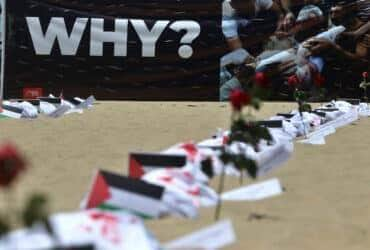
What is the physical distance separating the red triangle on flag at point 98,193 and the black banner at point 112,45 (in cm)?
1030

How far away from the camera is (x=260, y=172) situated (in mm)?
3416

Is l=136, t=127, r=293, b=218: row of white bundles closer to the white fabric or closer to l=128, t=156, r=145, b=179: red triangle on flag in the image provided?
l=128, t=156, r=145, b=179: red triangle on flag

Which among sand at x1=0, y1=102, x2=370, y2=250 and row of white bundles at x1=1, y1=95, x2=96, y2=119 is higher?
sand at x1=0, y1=102, x2=370, y2=250

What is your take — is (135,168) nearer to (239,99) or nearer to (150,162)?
(150,162)

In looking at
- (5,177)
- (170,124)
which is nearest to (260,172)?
(5,177)

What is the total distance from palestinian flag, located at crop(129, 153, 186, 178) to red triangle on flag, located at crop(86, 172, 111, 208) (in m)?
0.58

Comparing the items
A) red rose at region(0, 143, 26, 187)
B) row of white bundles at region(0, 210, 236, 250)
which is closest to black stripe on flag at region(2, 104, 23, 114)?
row of white bundles at region(0, 210, 236, 250)

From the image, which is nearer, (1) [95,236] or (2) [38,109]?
(1) [95,236]

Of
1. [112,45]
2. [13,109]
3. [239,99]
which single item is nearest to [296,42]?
[112,45]

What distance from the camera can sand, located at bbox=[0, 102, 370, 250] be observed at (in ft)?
8.88

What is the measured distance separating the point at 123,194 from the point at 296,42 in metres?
10.5

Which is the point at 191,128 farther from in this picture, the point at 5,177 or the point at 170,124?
the point at 5,177

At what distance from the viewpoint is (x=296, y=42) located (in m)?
12.6

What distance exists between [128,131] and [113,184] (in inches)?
174
